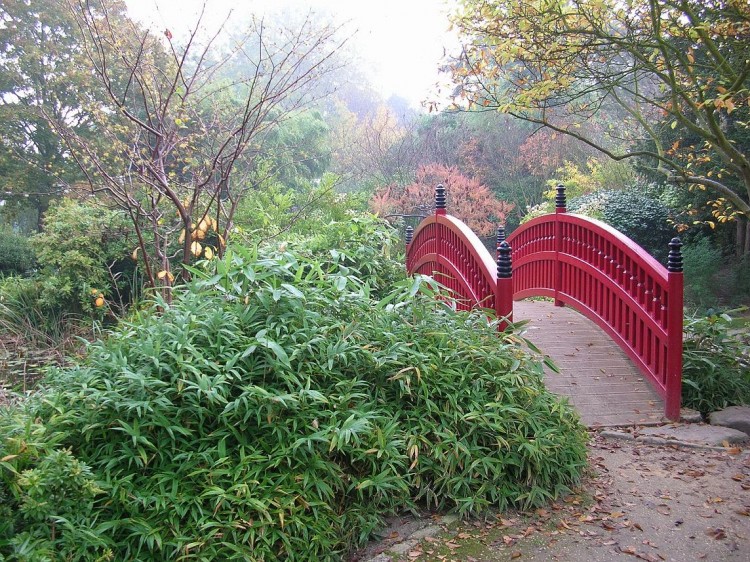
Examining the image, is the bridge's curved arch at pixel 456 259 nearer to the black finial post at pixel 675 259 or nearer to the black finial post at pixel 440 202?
the black finial post at pixel 440 202

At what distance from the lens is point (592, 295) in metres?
5.47

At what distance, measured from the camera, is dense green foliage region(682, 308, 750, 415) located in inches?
176

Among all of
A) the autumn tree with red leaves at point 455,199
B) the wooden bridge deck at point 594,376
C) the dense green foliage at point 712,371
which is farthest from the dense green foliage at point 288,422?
the autumn tree with red leaves at point 455,199

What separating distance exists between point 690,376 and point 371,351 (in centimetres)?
263

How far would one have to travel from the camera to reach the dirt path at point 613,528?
2.64 m

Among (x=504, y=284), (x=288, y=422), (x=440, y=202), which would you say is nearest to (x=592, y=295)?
(x=504, y=284)

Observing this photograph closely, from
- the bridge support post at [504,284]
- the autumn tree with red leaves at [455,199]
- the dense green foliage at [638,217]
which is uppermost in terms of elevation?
the autumn tree with red leaves at [455,199]

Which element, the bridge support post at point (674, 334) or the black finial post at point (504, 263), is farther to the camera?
the black finial post at point (504, 263)

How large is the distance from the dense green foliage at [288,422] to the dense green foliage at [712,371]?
4.86 ft

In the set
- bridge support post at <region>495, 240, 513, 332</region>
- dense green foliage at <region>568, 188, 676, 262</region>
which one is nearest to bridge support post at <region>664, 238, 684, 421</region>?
bridge support post at <region>495, 240, 513, 332</region>

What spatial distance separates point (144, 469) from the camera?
2508 mm

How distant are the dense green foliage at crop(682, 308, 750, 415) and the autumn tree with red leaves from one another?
10.2 meters

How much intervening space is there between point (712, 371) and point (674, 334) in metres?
0.63

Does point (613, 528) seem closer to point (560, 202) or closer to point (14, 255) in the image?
point (560, 202)
